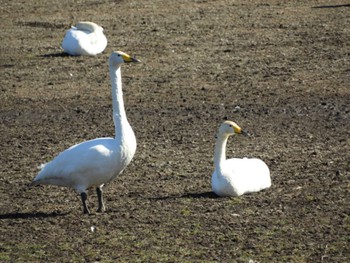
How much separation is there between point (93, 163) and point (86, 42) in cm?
788

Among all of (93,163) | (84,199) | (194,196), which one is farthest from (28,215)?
(194,196)

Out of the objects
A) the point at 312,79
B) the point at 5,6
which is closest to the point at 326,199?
the point at 312,79

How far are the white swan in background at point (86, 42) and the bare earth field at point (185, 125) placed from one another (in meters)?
0.24

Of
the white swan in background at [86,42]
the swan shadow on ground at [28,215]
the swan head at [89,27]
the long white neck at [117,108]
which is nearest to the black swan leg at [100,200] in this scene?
the swan shadow on ground at [28,215]

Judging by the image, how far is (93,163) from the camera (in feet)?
31.8

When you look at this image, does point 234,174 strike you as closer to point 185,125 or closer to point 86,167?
point 86,167

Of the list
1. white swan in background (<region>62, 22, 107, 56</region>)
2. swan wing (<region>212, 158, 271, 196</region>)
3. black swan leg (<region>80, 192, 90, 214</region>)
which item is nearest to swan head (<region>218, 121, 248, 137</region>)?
swan wing (<region>212, 158, 271, 196</region>)

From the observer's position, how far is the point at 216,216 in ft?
31.7

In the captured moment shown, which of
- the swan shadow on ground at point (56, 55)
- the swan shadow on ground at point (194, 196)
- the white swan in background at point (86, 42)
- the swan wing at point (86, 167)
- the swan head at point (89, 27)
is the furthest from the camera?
the swan head at point (89, 27)

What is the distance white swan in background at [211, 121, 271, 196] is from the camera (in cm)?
1017

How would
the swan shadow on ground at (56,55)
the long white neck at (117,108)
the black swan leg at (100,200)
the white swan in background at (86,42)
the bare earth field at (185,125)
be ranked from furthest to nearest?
the swan shadow on ground at (56,55)
the white swan in background at (86,42)
the black swan leg at (100,200)
the long white neck at (117,108)
the bare earth field at (185,125)

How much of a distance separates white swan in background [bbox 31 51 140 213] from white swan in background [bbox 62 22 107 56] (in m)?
7.49

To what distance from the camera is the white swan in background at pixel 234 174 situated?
1017 centimetres

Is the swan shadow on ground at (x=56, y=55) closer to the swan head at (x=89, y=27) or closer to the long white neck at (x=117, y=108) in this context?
the swan head at (x=89, y=27)
